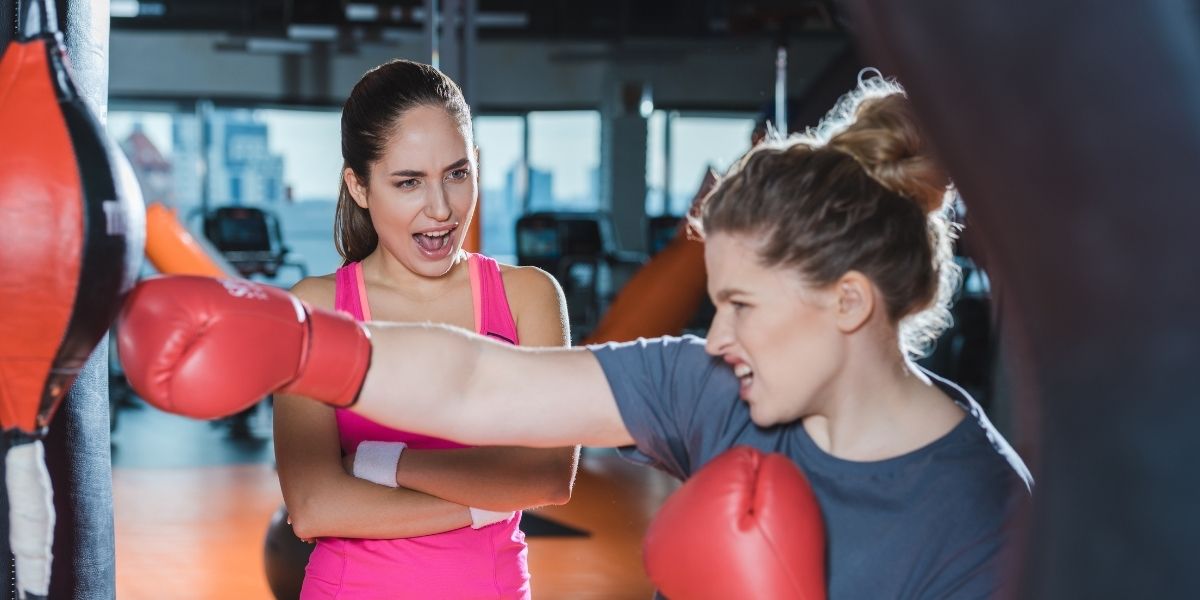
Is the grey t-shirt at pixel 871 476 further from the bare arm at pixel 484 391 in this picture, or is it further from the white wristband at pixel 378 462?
the white wristband at pixel 378 462

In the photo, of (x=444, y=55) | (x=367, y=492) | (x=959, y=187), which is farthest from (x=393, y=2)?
(x=959, y=187)

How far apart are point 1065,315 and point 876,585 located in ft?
1.54

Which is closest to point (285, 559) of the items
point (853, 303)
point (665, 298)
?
point (665, 298)

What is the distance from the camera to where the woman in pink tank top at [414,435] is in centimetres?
138

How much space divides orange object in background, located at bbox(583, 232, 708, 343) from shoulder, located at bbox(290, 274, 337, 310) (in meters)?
1.20

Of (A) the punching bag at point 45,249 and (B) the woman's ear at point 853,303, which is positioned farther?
(B) the woman's ear at point 853,303

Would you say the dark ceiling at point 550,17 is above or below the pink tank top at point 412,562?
above

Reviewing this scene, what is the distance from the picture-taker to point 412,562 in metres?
1.40

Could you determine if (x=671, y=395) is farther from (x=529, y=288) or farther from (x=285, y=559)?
(x=285, y=559)

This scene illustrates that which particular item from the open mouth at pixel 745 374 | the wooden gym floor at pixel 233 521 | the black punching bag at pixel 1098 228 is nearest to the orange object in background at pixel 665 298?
the wooden gym floor at pixel 233 521

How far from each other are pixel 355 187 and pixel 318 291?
0.16 meters

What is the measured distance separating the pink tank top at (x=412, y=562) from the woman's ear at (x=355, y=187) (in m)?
0.13

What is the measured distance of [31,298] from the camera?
0.93m

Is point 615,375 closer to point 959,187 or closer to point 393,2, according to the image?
A: point 959,187
